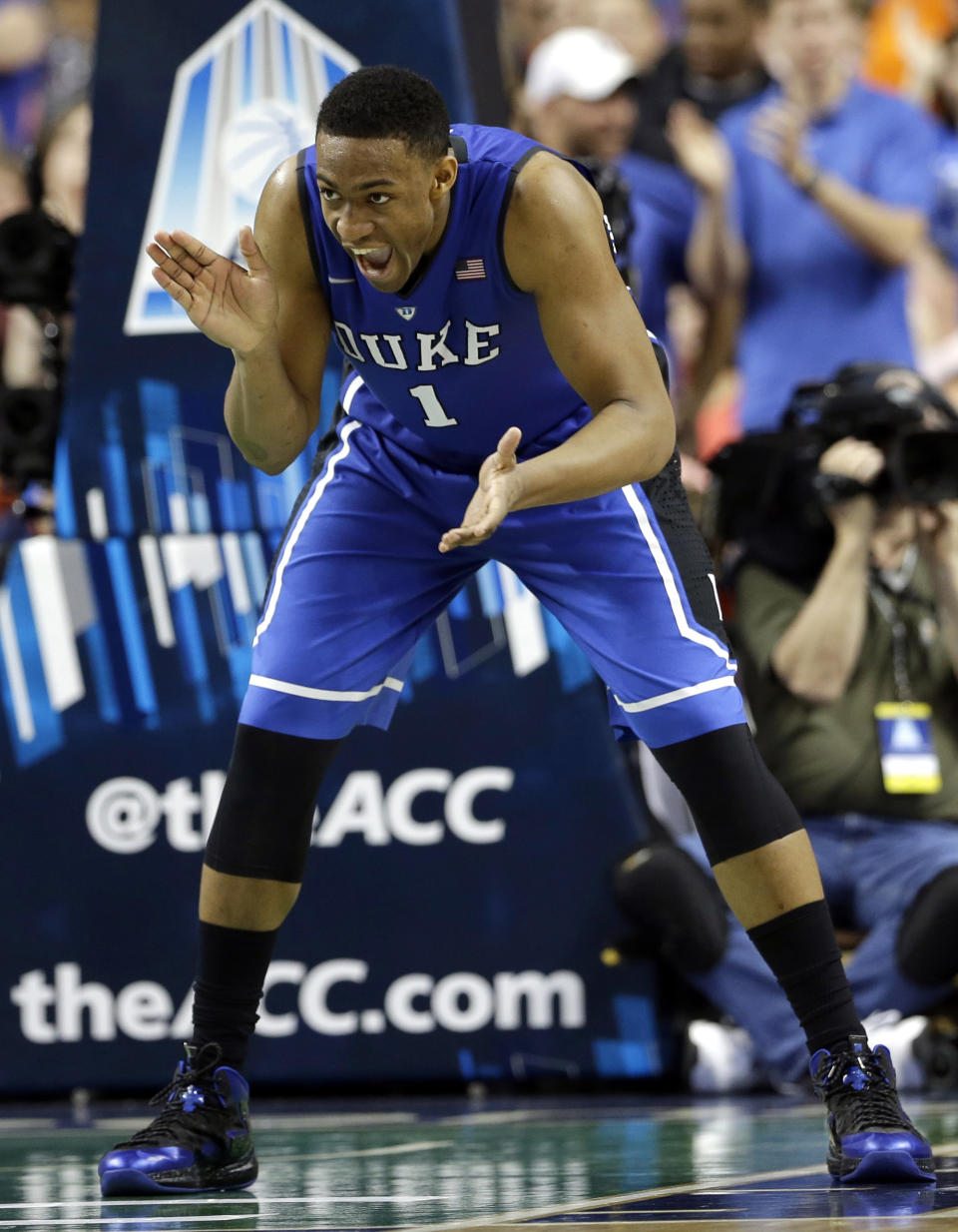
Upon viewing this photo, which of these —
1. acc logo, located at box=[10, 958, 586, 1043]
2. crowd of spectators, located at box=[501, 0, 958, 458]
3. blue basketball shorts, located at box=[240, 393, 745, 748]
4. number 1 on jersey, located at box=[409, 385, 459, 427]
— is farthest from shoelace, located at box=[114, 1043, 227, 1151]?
crowd of spectators, located at box=[501, 0, 958, 458]

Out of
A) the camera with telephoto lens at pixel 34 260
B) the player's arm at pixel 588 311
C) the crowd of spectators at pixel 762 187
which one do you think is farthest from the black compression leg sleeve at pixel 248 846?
the crowd of spectators at pixel 762 187

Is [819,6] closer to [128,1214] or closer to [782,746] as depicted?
[782,746]

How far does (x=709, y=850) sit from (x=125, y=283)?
276 centimetres

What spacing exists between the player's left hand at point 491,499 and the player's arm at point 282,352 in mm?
526

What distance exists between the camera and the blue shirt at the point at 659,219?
21.3 ft

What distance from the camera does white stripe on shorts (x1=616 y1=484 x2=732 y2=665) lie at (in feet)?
9.65

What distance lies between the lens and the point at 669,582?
296cm

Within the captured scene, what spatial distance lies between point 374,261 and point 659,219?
160 inches

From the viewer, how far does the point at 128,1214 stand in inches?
101

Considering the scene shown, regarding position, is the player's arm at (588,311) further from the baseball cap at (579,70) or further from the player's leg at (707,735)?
the baseball cap at (579,70)

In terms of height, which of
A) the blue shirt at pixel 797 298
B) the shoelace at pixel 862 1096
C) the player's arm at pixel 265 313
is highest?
the blue shirt at pixel 797 298

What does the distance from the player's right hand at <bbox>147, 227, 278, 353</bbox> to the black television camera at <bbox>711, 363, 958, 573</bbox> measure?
218 centimetres

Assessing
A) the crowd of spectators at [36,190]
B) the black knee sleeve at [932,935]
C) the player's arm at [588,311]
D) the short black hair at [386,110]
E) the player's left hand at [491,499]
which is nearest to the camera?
the player's left hand at [491,499]

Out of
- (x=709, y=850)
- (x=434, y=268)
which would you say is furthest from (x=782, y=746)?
(x=434, y=268)
